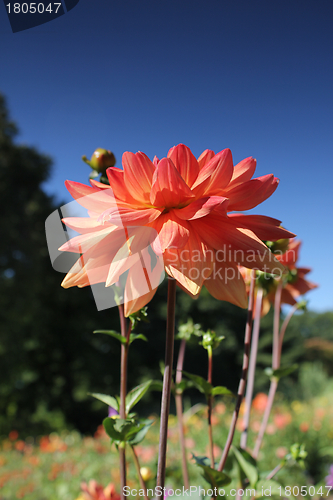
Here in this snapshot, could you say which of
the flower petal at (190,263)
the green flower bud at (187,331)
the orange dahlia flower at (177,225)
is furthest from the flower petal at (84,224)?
the green flower bud at (187,331)

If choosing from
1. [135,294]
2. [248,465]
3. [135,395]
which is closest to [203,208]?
[135,294]

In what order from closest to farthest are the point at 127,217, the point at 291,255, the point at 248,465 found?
the point at 127,217, the point at 248,465, the point at 291,255

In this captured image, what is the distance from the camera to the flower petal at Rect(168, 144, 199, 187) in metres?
0.49

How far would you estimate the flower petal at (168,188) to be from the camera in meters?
0.45

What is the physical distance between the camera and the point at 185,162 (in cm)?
50

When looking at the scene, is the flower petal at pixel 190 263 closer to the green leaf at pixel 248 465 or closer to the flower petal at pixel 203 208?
the flower petal at pixel 203 208

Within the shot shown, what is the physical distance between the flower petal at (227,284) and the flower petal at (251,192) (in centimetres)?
10

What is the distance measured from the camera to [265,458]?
241 centimetres

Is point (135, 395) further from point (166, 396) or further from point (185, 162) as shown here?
point (185, 162)

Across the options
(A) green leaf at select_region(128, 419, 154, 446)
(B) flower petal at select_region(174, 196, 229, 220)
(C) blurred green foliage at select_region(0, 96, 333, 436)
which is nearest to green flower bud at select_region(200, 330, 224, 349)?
(A) green leaf at select_region(128, 419, 154, 446)

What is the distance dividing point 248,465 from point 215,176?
24.5 inches

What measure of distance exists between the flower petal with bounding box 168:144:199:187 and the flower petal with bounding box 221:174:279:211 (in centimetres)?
6

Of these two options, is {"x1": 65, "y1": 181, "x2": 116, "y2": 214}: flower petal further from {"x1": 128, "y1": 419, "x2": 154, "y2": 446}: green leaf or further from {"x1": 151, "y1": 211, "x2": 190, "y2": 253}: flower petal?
{"x1": 128, "y1": 419, "x2": 154, "y2": 446}: green leaf

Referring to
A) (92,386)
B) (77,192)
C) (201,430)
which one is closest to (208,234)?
(77,192)
